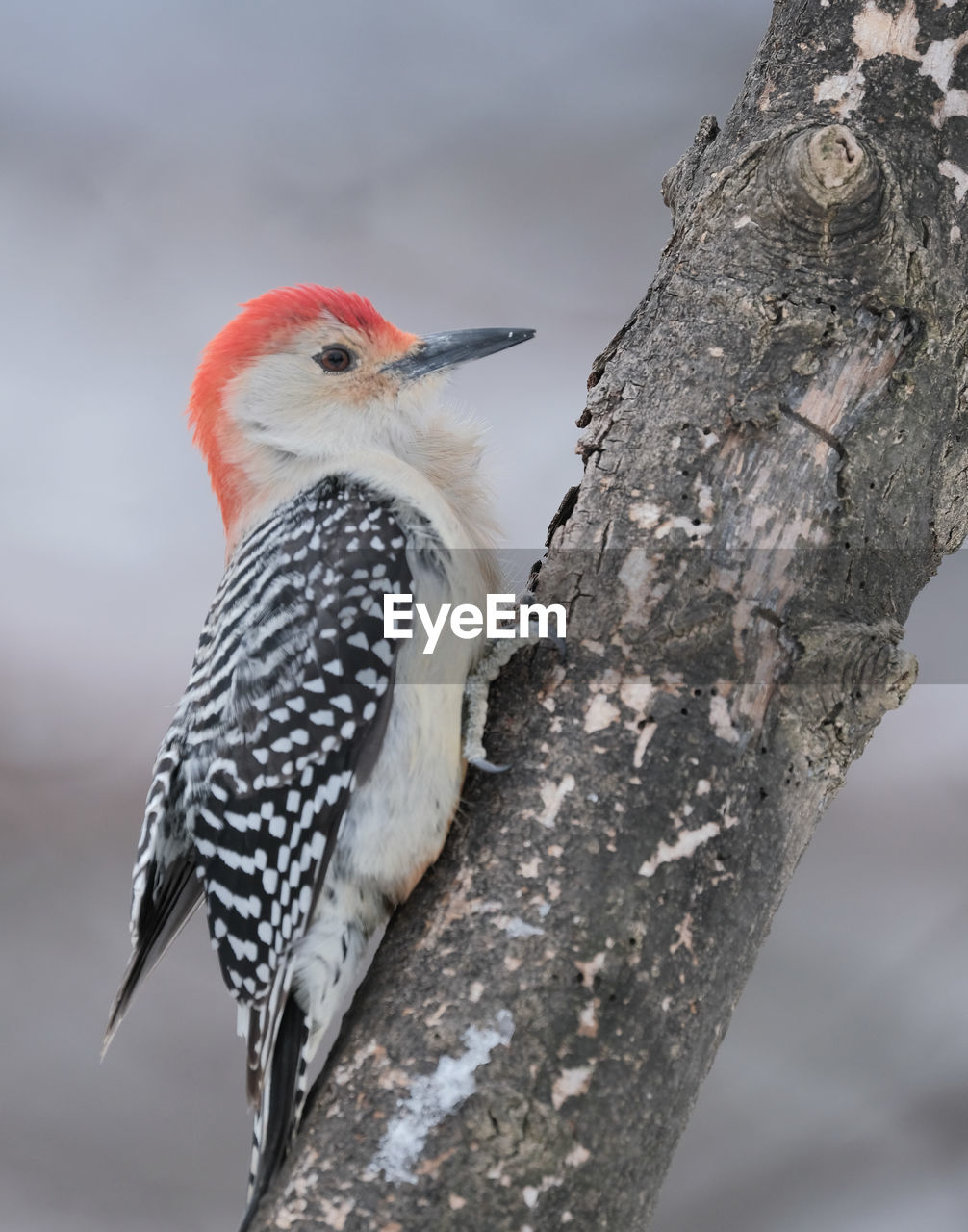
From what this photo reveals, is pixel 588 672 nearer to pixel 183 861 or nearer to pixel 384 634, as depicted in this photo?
pixel 384 634

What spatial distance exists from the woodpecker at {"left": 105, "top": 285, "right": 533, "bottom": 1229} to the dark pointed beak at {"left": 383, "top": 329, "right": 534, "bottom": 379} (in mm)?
298

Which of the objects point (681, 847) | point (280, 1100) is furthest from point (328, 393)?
point (280, 1100)

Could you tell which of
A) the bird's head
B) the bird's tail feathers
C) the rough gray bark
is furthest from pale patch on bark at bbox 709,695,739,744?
the bird's head

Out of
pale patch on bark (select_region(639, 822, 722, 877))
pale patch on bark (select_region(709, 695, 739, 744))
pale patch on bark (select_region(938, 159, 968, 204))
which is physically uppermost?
pale patch on bark (select_region(938, 159, 968, 204))

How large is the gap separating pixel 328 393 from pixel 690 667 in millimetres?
1053

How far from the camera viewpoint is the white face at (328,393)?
2.26 meters

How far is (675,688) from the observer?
65.1 inches

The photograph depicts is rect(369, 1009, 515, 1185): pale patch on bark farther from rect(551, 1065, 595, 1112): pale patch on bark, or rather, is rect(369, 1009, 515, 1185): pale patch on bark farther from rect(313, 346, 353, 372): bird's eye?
rect(313, 346, 353, 372): bird's eye

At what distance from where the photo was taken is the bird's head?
89.4 inches

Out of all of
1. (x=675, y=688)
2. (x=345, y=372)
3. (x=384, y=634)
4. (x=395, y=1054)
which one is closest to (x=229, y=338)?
(x=345, y=372)

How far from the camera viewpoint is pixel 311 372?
90.3 inches

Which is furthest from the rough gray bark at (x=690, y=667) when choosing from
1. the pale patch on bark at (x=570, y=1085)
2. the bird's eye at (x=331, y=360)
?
the bird's eye at (x=331, y=360)

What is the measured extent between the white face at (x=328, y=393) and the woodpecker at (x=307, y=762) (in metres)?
0.18

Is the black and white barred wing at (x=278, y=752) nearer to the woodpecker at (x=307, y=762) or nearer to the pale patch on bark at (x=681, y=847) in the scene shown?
the woodpecker at (x=307, y=762)
